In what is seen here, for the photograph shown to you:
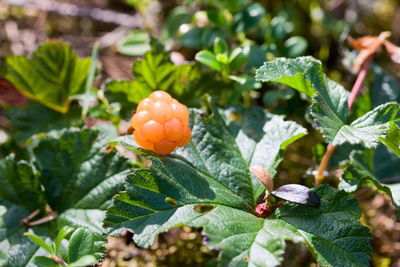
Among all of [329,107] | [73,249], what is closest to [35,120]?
[73,249]

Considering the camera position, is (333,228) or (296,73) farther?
(296,73)

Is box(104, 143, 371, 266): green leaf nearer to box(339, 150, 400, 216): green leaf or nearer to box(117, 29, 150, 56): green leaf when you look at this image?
box(339, 150, 400, 216): green leaf

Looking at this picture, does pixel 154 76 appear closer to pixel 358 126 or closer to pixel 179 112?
pixel 179 112

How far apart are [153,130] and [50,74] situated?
1.08 metres

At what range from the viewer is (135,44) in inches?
97.1

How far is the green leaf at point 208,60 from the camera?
1.73 metres

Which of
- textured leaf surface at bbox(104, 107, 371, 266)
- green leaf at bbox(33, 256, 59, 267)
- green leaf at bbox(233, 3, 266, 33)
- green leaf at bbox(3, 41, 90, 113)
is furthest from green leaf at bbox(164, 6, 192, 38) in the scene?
green leaf at bbox(33, 256, 59, 267)

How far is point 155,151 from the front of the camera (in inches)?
53.4

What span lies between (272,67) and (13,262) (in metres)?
1.21

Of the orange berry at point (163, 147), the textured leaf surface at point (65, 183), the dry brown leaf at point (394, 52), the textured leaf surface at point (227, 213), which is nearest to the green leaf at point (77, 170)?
the textured leaf surface at point (65, 183)

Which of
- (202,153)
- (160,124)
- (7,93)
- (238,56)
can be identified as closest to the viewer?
(160,124)

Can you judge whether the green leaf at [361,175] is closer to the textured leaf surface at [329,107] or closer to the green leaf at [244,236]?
the textured leaf surface at [329,107]

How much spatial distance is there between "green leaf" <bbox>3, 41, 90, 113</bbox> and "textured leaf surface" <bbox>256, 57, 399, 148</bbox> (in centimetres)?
114

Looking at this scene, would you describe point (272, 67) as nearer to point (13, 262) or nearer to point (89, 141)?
point (89, 141)
